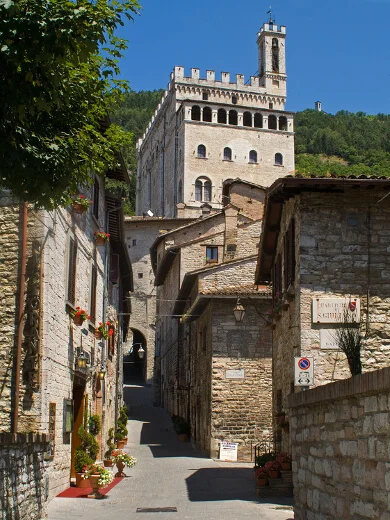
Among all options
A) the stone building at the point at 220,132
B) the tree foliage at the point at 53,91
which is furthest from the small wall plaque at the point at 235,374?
the stone building at the point at 220,132

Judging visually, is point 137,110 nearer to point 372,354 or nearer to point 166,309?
point 166,309

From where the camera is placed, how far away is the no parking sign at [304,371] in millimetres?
13195

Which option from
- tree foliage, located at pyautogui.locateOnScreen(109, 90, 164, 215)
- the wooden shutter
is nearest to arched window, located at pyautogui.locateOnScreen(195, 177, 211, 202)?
tree foliage, located at pyautogui.locateOnScreen(109, 90, 164, 215)

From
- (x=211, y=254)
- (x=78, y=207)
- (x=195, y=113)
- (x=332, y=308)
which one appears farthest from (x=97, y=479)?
(x=195, y=113)

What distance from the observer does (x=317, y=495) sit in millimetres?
9656

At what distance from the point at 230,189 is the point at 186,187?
120 feet

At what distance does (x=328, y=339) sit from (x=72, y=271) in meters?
5.51

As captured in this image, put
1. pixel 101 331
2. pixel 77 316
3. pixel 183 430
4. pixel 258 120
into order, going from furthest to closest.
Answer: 1. pixel 258 120
2. pixel 183 430
3. pixel 101 331
4. pixel 77 316

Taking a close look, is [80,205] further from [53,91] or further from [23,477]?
[53,91]

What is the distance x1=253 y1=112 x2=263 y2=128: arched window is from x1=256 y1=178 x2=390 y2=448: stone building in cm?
6605

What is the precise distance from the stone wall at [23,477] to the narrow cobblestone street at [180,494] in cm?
73

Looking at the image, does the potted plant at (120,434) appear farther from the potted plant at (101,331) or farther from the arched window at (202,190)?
the arched window at (202,190)

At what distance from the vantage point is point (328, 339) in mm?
13930

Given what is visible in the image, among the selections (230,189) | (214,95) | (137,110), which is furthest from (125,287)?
(137,110)
